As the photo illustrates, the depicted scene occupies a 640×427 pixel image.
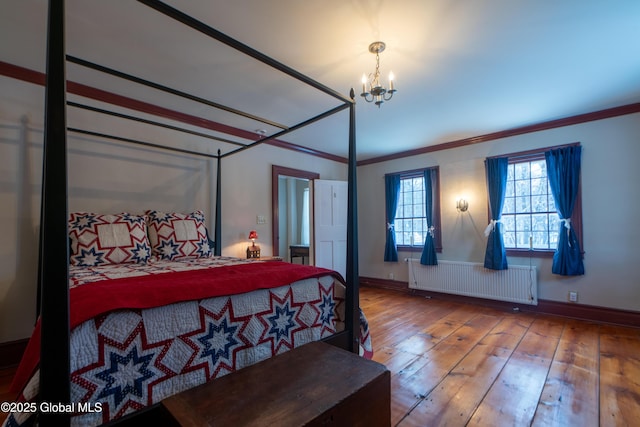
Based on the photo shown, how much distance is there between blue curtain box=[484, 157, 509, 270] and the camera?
149 inches

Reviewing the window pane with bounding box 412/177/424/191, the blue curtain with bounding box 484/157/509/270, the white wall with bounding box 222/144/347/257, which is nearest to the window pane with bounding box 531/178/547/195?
the blue curtain with bounding box 484/157/509/270

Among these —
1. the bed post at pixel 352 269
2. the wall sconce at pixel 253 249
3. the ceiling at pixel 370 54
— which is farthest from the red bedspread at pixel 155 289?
the wall sconce at pixel 253 249

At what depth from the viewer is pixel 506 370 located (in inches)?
84.7

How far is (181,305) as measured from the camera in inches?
47.9

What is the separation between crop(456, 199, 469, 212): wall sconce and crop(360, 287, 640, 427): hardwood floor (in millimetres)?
1501

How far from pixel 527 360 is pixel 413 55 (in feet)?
8.52

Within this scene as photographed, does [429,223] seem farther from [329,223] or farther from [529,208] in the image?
[329,223]

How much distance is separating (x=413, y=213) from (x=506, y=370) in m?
2.94

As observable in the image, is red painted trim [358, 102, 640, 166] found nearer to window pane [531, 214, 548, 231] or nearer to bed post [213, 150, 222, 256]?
window pane [531, 214, 548, 231]

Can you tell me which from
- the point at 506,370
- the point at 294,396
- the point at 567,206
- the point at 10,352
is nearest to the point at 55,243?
the point at 294,396

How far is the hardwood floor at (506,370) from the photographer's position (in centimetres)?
165

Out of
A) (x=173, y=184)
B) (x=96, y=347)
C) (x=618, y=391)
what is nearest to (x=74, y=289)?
(x=96, y=347)

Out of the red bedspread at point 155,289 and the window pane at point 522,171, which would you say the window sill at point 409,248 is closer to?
the window pane at point 522,171

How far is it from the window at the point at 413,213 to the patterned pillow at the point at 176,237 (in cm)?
332
